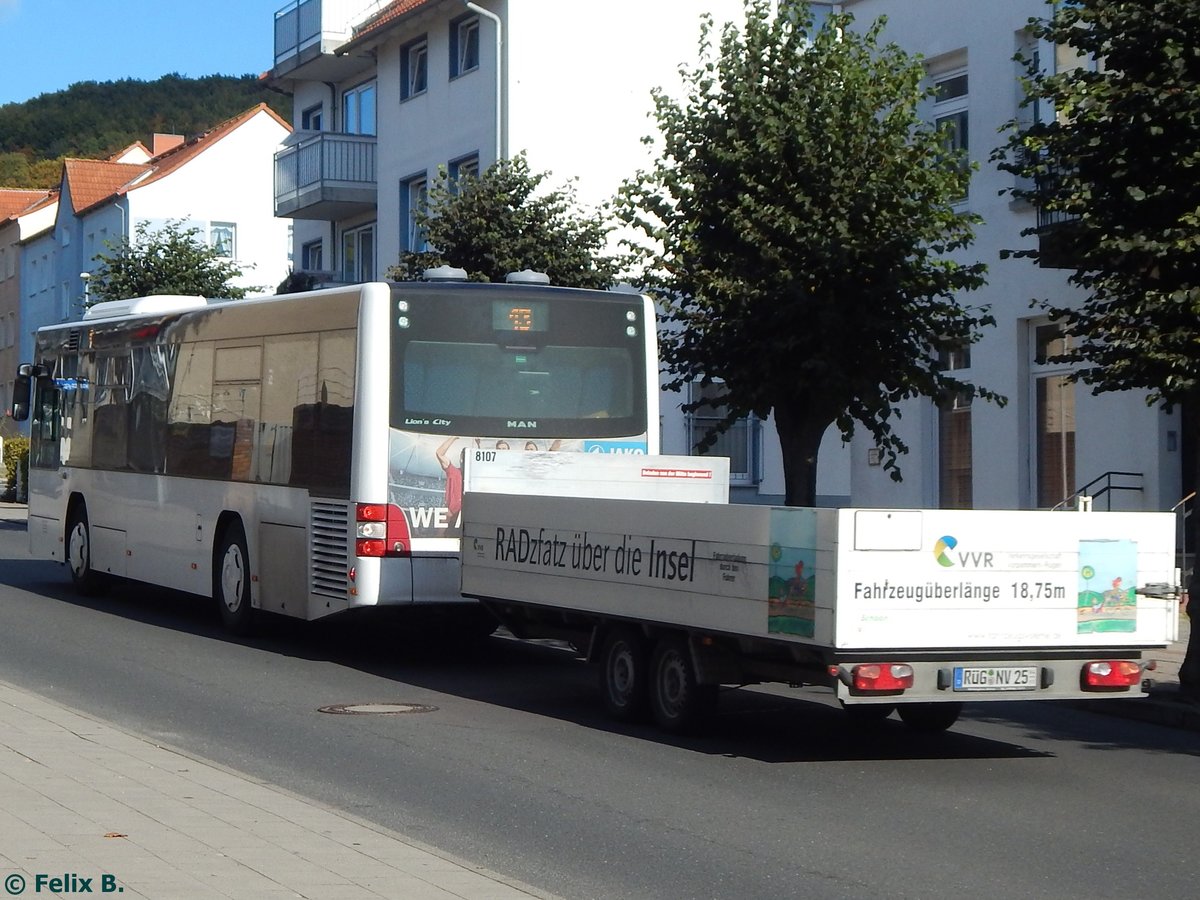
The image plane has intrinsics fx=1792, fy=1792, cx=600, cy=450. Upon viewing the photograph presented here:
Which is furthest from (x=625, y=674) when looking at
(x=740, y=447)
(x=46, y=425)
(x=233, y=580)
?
(x=740, y=447)

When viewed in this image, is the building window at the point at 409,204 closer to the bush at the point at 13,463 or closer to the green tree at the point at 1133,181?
the bush at the point at 13,463

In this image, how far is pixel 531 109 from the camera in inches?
1372

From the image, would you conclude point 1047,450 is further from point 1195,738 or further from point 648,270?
point 1195,738

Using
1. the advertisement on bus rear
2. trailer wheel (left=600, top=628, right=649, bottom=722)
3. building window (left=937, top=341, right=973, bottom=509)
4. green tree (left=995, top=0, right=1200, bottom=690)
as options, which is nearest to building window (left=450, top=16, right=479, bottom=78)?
building window (left=937, top=341, right=973, bottom=509)

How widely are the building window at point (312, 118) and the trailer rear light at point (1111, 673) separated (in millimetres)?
35618

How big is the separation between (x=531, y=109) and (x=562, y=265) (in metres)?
10.1

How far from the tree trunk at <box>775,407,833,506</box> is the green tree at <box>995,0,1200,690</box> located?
A: 217 inches

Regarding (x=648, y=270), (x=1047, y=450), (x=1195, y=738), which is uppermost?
(x=648, y=270)

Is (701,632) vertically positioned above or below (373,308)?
below

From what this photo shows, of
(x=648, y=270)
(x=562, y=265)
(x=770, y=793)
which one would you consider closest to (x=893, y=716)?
(x=770, y=793)

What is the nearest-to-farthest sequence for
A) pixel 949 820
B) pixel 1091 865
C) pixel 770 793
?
pixel 1091 865 < pixel 949 820 < pixel 770 793

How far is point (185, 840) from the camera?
7.30m

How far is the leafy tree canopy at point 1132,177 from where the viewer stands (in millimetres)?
12641

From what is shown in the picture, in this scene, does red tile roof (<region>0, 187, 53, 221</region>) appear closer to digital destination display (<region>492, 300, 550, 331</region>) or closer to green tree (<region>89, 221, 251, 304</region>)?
green tree (<region>89, 221, 251, 304</region>)
